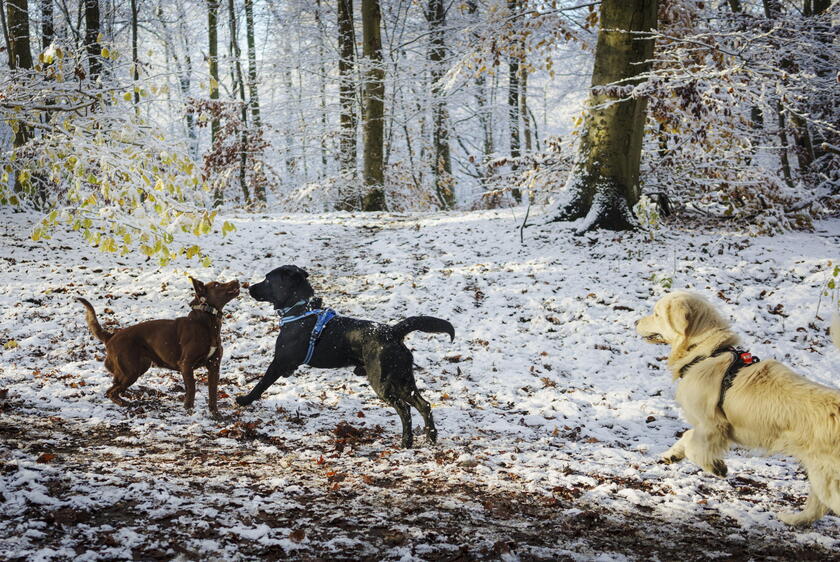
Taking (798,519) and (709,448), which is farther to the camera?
(709,448)

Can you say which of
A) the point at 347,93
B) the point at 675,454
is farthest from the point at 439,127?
the point at 675,454

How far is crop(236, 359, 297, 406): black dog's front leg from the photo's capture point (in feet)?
17.3

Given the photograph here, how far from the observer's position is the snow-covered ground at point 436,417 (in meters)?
2.99

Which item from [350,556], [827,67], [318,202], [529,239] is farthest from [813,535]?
[318,202]

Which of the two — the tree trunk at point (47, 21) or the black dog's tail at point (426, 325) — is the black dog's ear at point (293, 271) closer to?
the black dog's tail at point (426, 325)

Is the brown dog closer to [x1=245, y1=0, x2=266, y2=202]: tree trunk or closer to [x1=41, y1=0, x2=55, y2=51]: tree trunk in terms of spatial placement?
[x1=41, y1=0, x2=55, y2=51]: tree trunk

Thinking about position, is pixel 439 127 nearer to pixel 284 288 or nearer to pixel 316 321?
pixel 284 288

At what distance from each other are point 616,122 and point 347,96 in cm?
1247

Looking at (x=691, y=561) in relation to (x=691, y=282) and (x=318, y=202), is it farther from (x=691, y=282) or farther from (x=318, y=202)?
(x=318, y=202)

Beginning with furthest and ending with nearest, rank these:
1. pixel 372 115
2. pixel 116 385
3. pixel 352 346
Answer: pixel 372 115
pixel 116 385
pixel 352 346

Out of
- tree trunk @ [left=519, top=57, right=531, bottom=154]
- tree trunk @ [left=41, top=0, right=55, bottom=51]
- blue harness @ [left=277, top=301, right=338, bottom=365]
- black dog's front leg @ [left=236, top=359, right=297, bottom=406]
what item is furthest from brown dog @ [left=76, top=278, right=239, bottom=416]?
→ tree trunk @ [left=519, top=57, right=531, bottom=154]

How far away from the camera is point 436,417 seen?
5.55m

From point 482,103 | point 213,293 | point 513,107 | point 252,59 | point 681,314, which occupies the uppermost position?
point 252,59

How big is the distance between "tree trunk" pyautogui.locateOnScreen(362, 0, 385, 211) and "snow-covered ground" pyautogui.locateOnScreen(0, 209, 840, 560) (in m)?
4.92
